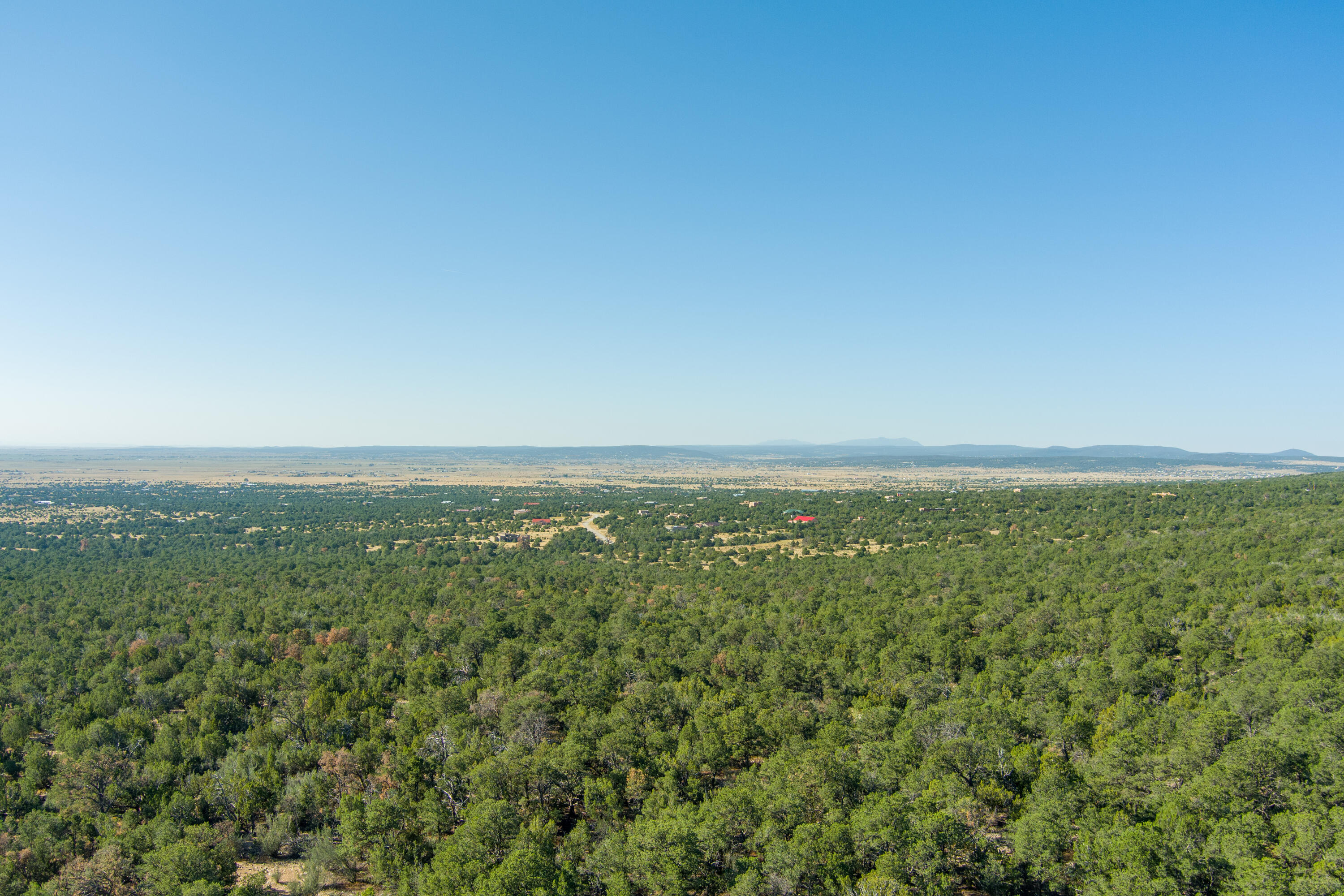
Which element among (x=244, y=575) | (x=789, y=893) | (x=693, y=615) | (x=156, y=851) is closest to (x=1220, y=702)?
(x=789, y=893)

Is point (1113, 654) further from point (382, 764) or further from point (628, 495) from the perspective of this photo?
point (628, 495)

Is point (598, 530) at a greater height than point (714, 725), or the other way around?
point (714, 725)

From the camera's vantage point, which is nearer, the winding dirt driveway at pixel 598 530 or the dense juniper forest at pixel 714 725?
the dense juniper forest at pixel 714 725

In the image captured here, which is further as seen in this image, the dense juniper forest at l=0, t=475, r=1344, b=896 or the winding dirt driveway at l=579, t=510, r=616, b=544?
the winding dirt driveway at l=579, t=510, r=616, b=544

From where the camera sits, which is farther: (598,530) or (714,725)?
(598,530)
